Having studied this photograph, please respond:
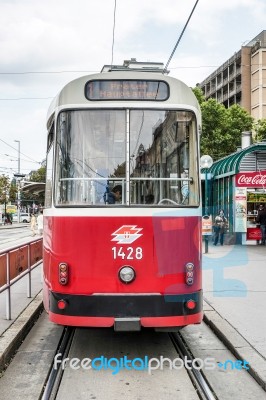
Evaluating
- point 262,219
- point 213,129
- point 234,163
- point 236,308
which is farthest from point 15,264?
point 213,129

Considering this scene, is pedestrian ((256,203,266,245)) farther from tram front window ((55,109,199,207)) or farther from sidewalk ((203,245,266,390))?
tram front window ((55,109,199,207))

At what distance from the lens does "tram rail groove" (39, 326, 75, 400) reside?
5.23 meters

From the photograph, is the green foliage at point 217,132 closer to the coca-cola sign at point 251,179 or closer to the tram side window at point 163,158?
the coca-cola sign at point 251,179

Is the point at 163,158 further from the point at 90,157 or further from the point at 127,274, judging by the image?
the point at 127,274

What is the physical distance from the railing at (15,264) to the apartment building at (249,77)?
62.0 meters

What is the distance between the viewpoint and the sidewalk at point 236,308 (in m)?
6.46

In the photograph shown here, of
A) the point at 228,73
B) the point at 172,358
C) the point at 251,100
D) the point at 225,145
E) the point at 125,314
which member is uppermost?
the point at 228,73

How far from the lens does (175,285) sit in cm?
610

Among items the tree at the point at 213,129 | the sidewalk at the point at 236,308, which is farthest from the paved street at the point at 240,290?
the tree at the point at 213,129

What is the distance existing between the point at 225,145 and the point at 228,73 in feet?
131

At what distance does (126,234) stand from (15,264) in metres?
3.18

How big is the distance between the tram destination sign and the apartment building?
64654 mm

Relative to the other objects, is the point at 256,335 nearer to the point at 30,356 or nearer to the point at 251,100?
the point at 30,356

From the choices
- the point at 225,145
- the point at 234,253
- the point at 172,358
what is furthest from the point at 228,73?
the point at 172,358
